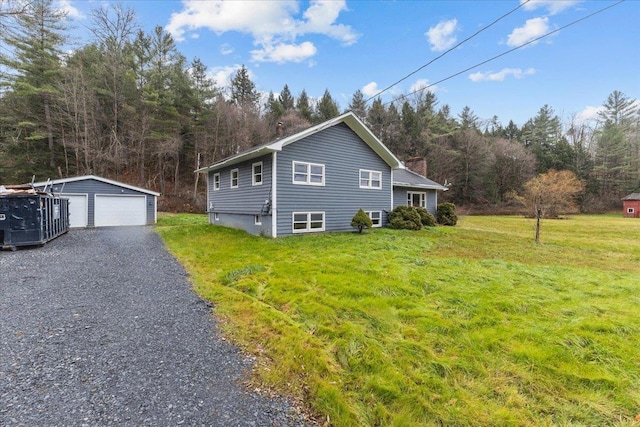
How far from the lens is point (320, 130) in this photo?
12.2 m

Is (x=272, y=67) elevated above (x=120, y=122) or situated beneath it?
elevated above

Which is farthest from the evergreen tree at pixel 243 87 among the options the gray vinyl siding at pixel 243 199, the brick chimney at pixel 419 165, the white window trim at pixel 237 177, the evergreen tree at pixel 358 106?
the white window trim at pixel 237 177

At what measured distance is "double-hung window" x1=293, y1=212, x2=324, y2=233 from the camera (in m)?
11.7

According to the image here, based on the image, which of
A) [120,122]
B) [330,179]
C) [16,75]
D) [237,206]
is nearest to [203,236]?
[237,206]

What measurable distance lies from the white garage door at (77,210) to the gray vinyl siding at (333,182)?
12.3 metres

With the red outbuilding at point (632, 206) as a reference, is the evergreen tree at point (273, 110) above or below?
above

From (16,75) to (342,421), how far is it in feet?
98.2

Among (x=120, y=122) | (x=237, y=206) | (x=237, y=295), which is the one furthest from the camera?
(x=120, y=122)

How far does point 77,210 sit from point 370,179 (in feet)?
52.4

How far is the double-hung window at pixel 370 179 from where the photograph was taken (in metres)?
14.1

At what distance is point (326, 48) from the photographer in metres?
15.8

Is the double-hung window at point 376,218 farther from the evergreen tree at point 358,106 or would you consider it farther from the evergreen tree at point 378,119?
the evergreen tree at point 358,106

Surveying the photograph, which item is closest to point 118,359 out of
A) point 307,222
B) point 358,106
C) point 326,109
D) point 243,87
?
point 307,222

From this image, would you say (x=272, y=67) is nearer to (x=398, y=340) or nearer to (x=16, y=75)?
(x=16, y=75)
